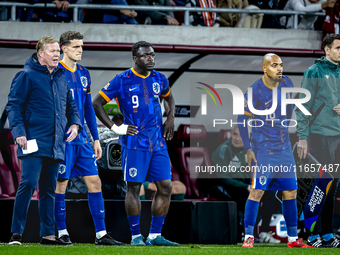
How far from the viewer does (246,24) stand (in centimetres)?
939

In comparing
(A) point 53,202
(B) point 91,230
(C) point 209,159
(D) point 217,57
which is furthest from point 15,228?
(D) point 217,57

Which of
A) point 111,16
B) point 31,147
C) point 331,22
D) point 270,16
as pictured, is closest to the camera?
point 31,147

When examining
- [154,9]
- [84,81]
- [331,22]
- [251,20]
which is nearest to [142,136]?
[84,81]

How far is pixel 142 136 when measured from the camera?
17.3 ft

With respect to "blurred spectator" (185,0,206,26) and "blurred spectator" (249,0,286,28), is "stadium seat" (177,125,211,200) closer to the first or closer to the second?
"blurred spectator" (185,0,206,26)

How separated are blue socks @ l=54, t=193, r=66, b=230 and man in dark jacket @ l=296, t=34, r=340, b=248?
230cm

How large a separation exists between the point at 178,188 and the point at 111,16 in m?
3.11

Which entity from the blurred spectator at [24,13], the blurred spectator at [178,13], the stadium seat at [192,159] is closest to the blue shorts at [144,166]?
the stadium seat at [192,159]

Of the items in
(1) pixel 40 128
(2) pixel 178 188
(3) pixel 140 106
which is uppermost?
(3) pixel 140 106

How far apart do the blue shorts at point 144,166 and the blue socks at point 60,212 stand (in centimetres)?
61

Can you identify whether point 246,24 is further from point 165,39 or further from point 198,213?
point 198,213

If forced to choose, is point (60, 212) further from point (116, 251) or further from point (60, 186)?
point (116, 251)

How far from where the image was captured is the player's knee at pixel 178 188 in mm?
7296

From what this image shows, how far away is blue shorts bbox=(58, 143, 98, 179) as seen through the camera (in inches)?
200
